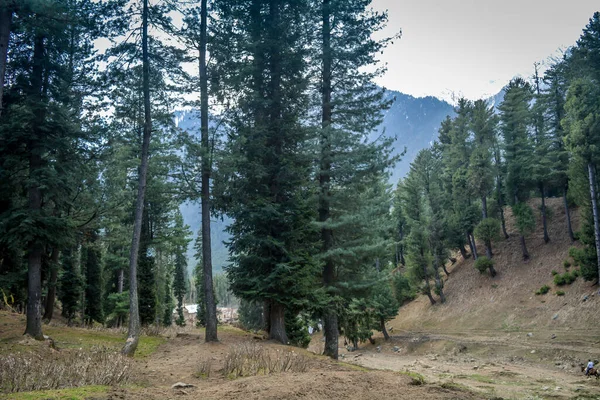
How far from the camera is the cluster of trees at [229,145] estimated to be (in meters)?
14.0

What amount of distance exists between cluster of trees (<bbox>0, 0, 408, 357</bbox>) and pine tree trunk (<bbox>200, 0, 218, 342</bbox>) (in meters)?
0.06

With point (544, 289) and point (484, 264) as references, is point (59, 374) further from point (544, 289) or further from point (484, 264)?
point (484, 264)

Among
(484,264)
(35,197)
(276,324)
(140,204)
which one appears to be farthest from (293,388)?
(484,264)

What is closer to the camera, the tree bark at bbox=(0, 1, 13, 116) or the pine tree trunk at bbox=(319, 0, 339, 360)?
the tree bark at bbox=(0, 1, 13, 116)

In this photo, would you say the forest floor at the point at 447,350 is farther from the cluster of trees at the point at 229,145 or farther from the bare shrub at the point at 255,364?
the cluster of trees at the point at 229,145

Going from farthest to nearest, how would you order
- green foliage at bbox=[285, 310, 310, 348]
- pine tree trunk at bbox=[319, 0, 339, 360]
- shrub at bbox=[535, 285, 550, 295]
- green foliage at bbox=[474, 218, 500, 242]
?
green foliage at bbox=[474, 218, 500, 242]
shrub at bbox=[535, 285, 550, 295]
green foliage at bbox=[285, 310, 310, 348]
pine tree trunk at bbox=[319, 0, 339, 360]

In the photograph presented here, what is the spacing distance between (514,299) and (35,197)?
33766 millimetres

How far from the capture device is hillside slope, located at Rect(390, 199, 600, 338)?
26.0 meters

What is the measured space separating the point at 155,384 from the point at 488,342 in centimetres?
2535

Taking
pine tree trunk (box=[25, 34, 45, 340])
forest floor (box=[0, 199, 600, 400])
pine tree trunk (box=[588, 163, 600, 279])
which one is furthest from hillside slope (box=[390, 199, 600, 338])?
pine tree trunk (box=[25, 34, 45, 340])

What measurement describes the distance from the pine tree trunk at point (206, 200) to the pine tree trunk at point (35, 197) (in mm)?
5651

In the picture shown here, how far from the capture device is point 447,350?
28.1m

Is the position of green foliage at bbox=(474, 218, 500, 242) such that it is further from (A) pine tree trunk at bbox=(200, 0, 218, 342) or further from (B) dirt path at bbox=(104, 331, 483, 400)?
(B) dirt path at bbox=(104, 331, 483, 400)

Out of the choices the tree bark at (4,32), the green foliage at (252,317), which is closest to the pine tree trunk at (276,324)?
the tree bark at (4,32)
